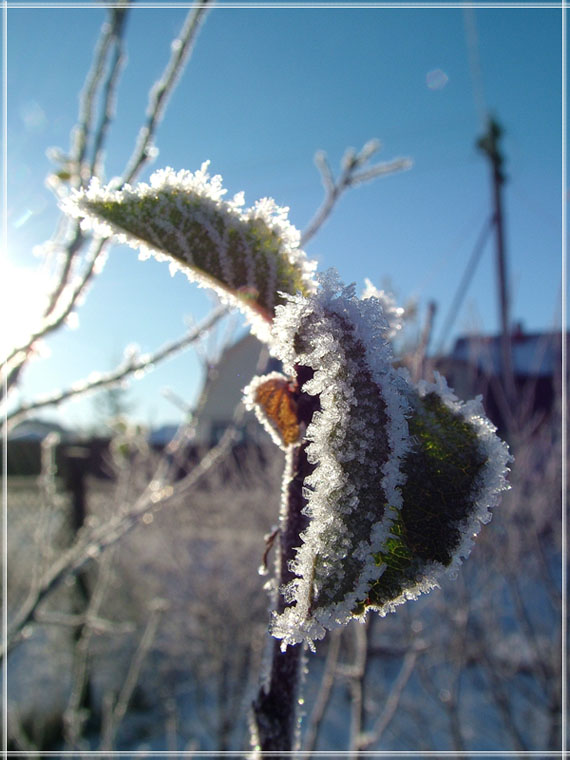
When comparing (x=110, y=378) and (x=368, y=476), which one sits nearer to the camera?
(x=368, y=476)

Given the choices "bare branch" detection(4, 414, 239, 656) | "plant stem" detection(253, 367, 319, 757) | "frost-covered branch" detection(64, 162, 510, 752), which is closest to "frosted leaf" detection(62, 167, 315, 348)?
"frost-covered branch" detection(64, 162, 510, 752)

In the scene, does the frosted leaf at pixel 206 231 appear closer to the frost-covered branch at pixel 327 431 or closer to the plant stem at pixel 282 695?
the frost-covered branch at pixel 327 431

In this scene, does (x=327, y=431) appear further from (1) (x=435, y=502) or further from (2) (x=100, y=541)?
(2) (x=100, y=541)

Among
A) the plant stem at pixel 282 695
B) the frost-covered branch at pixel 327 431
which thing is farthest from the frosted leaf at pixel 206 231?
the plant stem at pixel 282 695

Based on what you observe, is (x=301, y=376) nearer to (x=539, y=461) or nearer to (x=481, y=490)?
(x=481, y=490)

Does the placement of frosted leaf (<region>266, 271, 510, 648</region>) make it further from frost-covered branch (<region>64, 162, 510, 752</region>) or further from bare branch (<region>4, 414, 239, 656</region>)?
bare branch (<region>4, 414, 239, 656</region>)

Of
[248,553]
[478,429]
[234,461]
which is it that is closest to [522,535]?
[248,553]

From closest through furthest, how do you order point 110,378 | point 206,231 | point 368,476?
1. point 368,476
2. point 206,231
3. point 110,378

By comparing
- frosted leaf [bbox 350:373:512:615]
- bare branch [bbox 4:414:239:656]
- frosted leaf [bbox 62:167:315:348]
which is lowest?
bare branch [bbox 4:414:239:656]

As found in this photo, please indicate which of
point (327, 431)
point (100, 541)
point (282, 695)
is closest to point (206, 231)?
point (327, 431)
